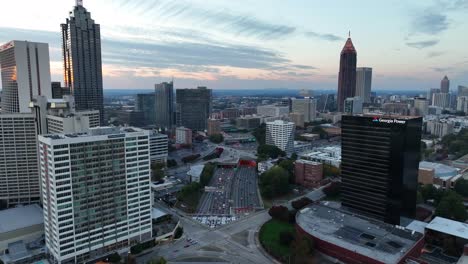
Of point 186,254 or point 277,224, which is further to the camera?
point 277,224

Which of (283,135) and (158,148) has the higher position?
(283,135)

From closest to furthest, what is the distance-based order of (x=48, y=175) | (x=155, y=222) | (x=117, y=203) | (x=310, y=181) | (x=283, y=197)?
1. (x=48, y=175)
2. (x=117, y=203)
3. (x=155, y=222)
4. (x=283, y=197)
5. (x=310, y=181)

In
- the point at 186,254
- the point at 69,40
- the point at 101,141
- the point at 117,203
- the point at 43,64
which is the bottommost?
the point at 186,254

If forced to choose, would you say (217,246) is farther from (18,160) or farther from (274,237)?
(18,160)

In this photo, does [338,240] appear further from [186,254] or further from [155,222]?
[155,222]

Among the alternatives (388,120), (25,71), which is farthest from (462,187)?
(25,71)

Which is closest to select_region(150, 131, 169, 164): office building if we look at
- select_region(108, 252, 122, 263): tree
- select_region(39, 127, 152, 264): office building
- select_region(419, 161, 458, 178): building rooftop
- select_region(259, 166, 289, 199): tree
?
select_region(259, 166, 289, 199): tree

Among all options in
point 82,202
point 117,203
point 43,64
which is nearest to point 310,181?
point 117,203

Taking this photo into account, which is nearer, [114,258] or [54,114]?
[114,258]
